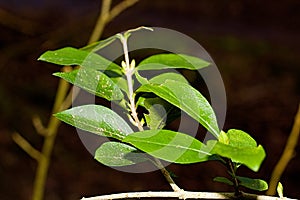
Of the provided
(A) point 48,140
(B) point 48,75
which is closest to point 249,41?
(B) point 48,75

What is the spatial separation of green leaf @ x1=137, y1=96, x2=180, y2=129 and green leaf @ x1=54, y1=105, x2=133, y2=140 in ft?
0.14

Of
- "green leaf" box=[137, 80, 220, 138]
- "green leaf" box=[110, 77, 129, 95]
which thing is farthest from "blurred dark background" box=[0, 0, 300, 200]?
"green leaf" box=[137, 80, 220, 138]

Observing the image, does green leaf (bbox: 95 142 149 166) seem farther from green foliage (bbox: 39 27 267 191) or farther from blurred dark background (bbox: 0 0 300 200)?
blurred dark background (bbox: 0 0 300 200)

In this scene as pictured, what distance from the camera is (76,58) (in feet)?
1.68

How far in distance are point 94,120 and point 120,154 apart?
0.13 feet

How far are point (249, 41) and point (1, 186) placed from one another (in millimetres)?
3117

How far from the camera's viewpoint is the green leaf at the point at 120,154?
17.1 inches

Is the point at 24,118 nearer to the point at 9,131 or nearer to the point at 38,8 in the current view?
the point at 9,131

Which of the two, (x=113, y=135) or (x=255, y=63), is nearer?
(x=113, y=135)

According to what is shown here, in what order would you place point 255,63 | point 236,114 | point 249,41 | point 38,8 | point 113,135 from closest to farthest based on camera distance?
1. point 113,135
2. point 236,114
3. point 255,63
4. point 249,41
5. point 38,8

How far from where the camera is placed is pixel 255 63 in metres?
4.67

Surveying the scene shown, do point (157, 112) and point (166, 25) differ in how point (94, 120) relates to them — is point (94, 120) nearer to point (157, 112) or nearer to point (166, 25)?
point (157, 112)

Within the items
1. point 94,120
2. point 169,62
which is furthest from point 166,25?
point 94,120

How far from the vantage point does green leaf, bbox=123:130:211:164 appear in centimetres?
38
